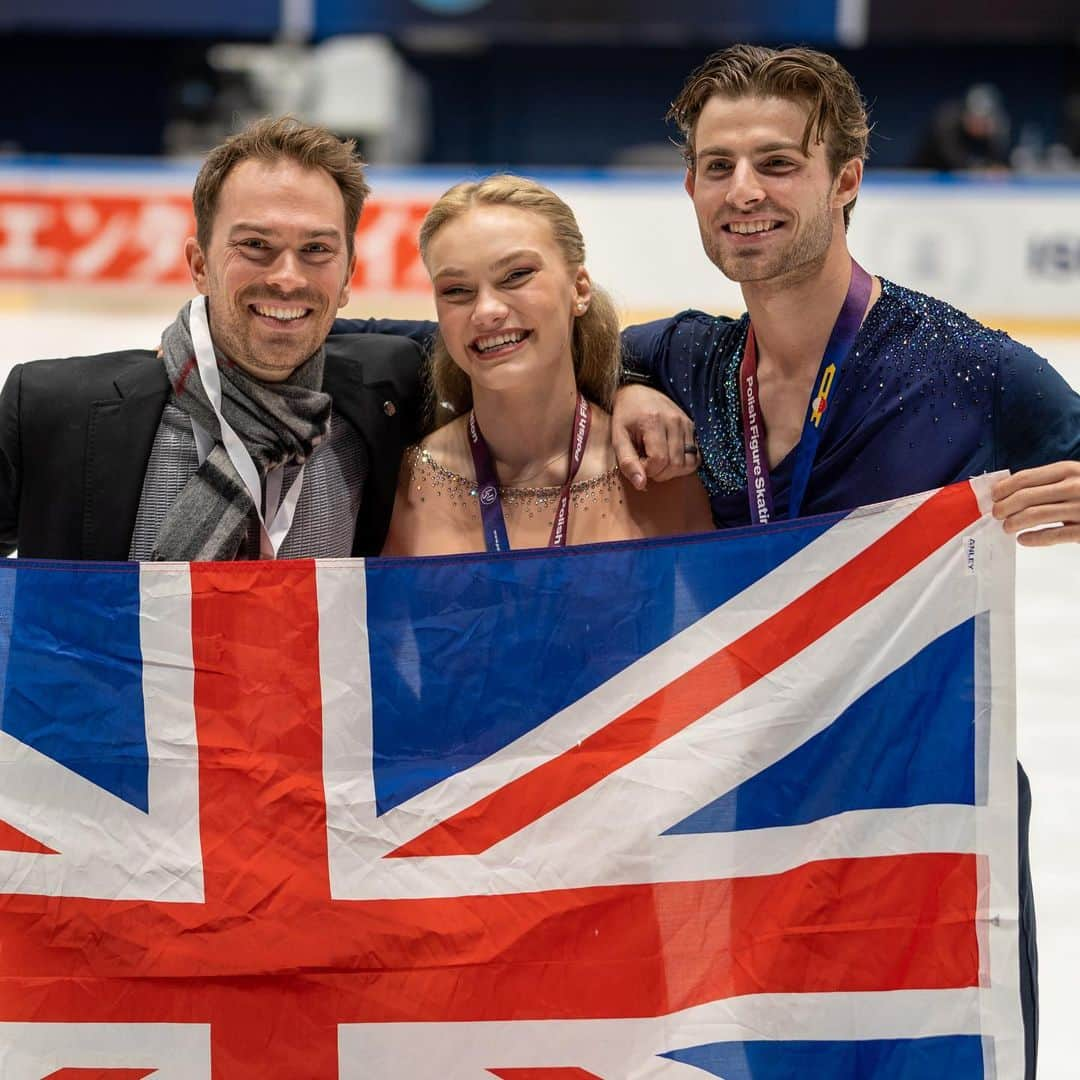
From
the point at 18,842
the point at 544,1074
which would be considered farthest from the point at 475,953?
the point at 18,842

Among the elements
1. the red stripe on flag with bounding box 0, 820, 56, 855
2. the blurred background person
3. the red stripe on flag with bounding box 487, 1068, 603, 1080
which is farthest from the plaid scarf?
the blurred background person

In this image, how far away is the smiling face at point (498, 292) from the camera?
2.34 metres

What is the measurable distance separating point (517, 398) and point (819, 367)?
1.58 feet

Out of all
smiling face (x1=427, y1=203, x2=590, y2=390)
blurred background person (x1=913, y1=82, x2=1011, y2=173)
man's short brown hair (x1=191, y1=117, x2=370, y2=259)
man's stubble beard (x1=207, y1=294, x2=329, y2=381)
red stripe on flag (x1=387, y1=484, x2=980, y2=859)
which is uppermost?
blurred background person (x1=913, y1=82, x2=1011, y2=173)

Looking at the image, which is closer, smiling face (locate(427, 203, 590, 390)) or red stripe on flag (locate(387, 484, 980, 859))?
red stripe on flag (locate(387, 484, 980, 859))

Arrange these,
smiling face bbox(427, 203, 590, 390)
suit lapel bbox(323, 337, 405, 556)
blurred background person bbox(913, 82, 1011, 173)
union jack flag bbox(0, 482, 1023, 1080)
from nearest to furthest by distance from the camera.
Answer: union jack flag bbox(0, 482, 1023, 1080), smiling face bbox(427, 203, 590, 390), suit lapel bbox(323, 337, 405, 556), blurred background person bbox(913, 82, 1011, 173)

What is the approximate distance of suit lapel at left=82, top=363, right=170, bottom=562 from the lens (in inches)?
88.2

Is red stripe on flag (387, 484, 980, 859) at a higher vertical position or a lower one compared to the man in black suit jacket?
lower

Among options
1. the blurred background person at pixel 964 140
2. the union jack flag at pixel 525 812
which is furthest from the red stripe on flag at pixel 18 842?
the blurred background person at pixel 964 140

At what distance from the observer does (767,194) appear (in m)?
2.26

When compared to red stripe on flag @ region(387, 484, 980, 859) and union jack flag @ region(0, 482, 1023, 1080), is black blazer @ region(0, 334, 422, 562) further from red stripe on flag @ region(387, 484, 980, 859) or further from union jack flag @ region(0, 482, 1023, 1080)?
red stripe on flag @ region(387, 484, 980, 859)

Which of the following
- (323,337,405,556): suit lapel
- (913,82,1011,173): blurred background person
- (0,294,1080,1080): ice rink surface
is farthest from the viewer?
(913,82,1011,173): blurred background person

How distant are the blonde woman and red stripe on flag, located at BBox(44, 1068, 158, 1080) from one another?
0.89 metres

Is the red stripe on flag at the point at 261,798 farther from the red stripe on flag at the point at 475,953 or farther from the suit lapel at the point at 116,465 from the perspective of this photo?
the suit lapel at the point at 116,465
